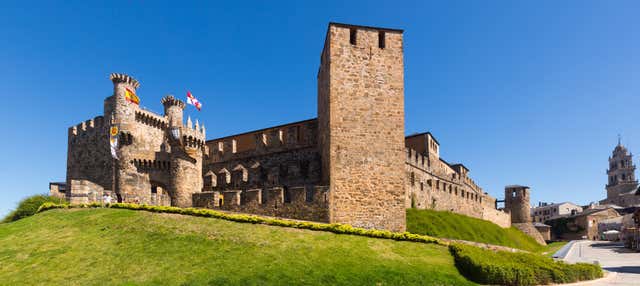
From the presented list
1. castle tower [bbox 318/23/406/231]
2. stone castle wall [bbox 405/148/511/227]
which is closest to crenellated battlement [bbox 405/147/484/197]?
stone castle wall [bbox 405/148/511/227]

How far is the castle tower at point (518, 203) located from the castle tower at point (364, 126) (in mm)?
52123

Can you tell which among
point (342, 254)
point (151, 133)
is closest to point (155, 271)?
point (342, 254)

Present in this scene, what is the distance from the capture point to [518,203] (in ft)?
237

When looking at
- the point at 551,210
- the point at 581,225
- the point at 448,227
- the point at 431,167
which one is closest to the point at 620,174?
the point at 551,210

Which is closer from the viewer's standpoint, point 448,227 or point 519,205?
point 448,227

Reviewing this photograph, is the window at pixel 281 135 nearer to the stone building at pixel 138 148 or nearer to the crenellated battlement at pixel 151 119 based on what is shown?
the stone building at pixel 138 148

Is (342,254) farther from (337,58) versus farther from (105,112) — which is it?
(105,112)

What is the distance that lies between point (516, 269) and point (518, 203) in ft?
196

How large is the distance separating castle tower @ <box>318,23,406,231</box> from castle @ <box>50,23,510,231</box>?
62mm

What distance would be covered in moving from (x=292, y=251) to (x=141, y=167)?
74.6 ft

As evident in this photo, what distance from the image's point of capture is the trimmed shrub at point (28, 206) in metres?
29.0

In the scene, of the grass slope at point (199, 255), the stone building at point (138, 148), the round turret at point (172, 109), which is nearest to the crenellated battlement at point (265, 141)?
the stone building at point (138, 148)

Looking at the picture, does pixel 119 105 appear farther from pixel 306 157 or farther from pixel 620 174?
pixel 620 174

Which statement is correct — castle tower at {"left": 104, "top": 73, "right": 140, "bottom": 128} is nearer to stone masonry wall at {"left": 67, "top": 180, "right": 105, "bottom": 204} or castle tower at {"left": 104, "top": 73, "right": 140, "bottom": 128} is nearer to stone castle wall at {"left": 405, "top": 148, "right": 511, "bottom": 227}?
stone masonry wall at {"left": 67, "top": 180, "right": 105, "bottom": 204}
